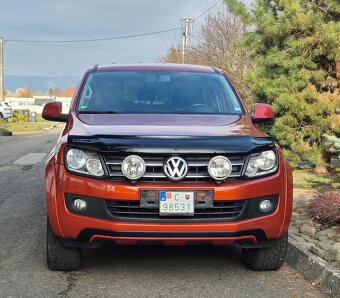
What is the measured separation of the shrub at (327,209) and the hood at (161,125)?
1516 millimetres

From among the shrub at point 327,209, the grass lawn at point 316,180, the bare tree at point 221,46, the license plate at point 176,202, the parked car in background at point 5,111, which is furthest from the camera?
the parked car in background at point 5,111

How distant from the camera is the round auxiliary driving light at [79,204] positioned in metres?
3.92

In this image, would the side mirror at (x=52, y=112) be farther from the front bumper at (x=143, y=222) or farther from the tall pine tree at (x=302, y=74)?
the tall pine tree at (x=302, y=74)

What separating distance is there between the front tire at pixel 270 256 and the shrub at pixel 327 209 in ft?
4.27

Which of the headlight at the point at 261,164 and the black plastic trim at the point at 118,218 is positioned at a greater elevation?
the headlight at the point at 261,164

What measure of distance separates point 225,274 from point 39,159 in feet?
32.1

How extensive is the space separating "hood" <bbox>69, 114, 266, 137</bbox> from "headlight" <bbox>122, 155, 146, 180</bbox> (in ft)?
0.69

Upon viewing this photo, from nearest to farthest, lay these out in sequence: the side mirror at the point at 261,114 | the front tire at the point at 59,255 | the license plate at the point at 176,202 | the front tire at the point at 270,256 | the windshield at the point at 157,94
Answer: the license plate at the point at 176,202 < the front tire at the point at 59,255 < the front tire at the point at 270,256 < the windshield at the point at 157,94 < the side mirror at the point at 261,114

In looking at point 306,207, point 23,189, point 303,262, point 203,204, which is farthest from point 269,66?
point 203,204

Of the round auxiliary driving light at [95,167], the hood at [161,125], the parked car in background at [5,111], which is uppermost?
the hood at [161,125]

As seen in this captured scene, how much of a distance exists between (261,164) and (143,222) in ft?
3.37

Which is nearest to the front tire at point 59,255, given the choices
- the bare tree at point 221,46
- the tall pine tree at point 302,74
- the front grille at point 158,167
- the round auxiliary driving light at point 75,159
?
the round auxiliary driving light at point 75,159

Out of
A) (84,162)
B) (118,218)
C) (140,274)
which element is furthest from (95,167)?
(140,274)

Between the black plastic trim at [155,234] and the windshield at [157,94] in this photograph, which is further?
the windshield at [157,94]
